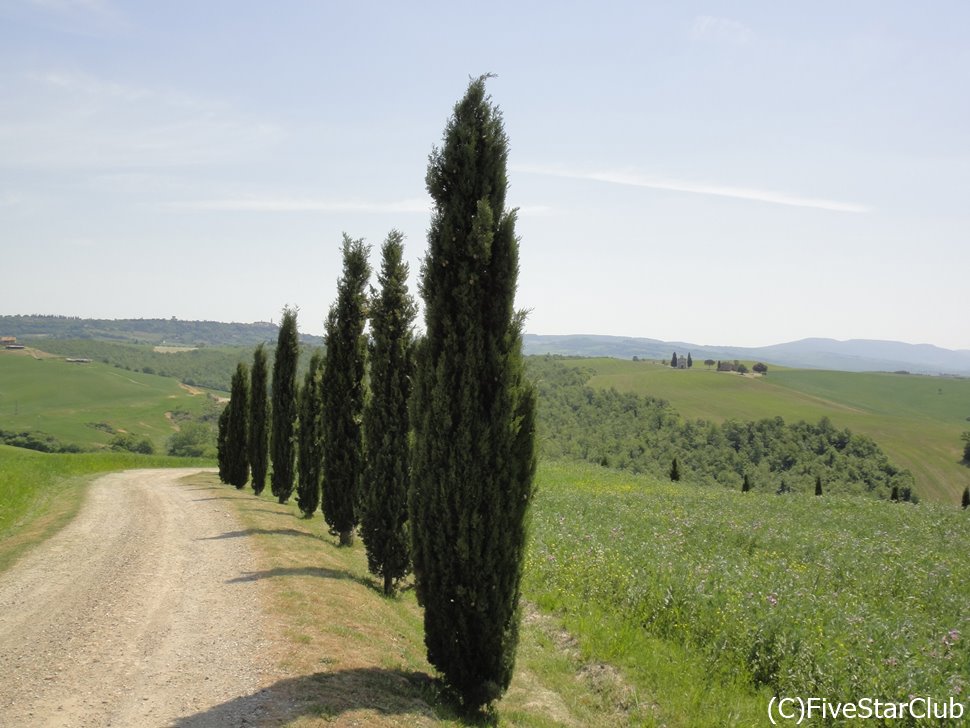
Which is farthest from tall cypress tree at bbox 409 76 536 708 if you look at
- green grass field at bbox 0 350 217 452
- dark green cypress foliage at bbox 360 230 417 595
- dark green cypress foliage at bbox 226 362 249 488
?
green grass field at bbox 0 350 217 452

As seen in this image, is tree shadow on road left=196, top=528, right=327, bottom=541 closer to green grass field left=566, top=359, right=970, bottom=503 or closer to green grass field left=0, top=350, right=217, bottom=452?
green grass field left=566, top=359, right=970, bottom=503

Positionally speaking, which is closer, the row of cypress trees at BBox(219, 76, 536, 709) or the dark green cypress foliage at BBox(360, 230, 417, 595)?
the row of cypress trees at BBox(219, 76, 536, 709)

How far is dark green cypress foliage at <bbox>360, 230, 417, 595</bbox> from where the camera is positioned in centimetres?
1255

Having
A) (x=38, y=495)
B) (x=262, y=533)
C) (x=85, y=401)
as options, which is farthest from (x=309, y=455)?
(x=85, y=401)

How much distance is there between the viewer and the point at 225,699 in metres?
6.37

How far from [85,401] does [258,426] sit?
109694 mm

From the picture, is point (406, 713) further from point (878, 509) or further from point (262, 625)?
point (878, 509)

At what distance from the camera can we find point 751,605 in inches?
392

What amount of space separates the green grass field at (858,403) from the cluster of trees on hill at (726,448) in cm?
470

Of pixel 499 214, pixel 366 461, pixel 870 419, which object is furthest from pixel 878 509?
pixel 870 419

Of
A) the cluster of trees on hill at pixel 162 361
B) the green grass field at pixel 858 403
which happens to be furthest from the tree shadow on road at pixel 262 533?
the cluster of trees on hill at pixel 162 361

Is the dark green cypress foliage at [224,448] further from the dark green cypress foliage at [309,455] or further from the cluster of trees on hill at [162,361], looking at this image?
the cluster of trees on hill at [162,361]

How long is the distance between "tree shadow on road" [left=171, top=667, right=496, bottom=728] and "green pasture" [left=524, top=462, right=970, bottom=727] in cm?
321

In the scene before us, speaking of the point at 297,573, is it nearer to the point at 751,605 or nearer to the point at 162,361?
the point at 751,605
